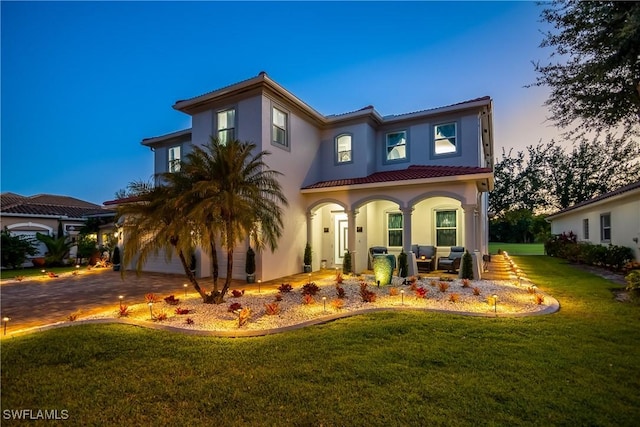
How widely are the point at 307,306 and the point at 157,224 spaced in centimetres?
388

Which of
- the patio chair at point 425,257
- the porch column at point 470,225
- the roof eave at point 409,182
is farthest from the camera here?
the patio chair at point 425,257

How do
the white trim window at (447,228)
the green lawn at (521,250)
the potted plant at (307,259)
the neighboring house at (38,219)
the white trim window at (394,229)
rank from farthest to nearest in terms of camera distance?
the green lawn at (521,250), the neighboring house at (38,219), the white trim window at (394,229), the white trim window at (447,228), the potted plant at (307,259)

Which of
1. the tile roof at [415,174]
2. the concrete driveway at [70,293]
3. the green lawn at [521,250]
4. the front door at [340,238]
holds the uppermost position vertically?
the tile roof at [415,174]

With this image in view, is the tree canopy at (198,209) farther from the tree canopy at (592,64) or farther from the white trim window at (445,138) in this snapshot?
the white trim window at (445,138)

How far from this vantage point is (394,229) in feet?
48.6

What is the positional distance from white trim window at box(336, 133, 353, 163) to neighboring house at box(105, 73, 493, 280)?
0.15 feet

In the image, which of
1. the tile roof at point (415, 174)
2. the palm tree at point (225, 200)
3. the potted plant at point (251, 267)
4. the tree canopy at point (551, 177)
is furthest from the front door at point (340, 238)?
the tree canopy at point (551, 177)

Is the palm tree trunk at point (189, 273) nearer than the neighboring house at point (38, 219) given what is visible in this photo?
Yes

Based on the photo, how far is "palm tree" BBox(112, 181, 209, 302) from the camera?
21.9 feet

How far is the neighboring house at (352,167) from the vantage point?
11.3 meters

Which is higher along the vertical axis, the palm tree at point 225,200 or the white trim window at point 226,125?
the white trim window at point 226,125

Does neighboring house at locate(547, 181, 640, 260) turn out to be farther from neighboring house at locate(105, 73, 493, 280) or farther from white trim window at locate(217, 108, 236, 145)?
white trim window at locate(217, 108, 236, 145)

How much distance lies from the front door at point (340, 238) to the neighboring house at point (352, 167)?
5 cm

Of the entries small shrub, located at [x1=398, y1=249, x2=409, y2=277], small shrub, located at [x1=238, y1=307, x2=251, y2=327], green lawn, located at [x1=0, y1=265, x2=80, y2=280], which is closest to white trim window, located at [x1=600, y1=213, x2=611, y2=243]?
small shrub, located at [x1=398, y1=249, x2=409, y2=277]
